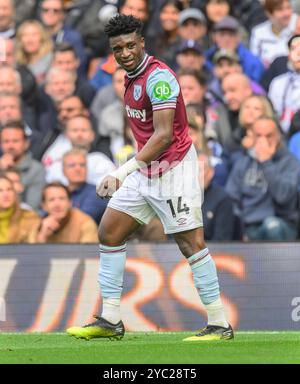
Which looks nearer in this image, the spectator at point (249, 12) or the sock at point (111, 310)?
the sock at point (111, 310)

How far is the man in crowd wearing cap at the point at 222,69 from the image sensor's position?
13914mm

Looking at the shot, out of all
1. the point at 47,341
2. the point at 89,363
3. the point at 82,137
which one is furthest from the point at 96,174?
the point at 89,363

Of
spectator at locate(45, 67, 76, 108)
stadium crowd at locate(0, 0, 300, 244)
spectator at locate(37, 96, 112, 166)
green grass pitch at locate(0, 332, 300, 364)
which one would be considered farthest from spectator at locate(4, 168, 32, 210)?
green grass pitch at locate(0, 332, 300, 364)

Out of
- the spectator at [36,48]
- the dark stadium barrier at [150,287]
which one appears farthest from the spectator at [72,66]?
the dark stadium barrier at [150,287]

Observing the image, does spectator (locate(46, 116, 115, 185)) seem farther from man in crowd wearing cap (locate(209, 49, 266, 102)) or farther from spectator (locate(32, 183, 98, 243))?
man in crowd wearing cap (locate(209, 49, 266, 102))

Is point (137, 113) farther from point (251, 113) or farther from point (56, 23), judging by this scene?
point (56, 23)

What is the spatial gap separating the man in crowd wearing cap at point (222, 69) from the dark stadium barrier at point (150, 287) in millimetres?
3645

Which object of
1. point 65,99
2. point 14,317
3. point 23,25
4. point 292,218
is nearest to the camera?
point 14,317

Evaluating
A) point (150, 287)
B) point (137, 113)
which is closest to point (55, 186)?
point (150, 287)

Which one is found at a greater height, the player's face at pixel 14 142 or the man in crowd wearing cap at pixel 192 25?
the man in crowd wearing cap at pixel 192 25

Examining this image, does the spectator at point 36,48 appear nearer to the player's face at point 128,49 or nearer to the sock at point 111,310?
the player's face at point 128,49

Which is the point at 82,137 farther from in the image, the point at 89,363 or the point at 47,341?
the point at 89,363

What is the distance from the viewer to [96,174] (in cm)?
1316
